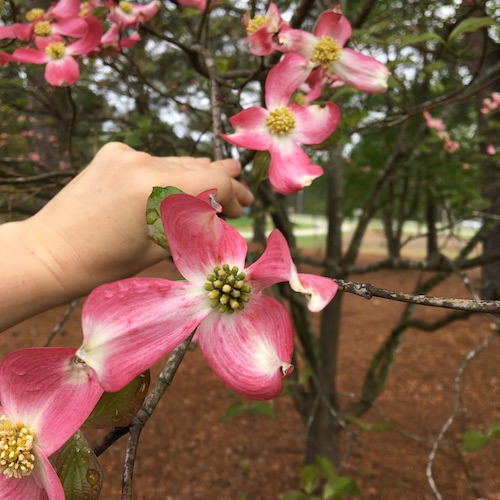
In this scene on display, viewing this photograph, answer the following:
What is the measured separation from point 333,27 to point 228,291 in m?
0.46

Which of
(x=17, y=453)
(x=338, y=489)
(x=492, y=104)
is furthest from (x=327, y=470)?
(x=492, y=104)

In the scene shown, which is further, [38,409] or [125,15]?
→ [125,15]

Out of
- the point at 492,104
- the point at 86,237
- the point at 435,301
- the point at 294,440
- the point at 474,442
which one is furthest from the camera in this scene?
the point at 294,440

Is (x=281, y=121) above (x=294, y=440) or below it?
above

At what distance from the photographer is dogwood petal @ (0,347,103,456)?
0.91 feet

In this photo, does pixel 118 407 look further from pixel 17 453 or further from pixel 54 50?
pixel 54 50

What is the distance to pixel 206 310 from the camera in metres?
0.32

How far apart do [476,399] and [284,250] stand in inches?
124

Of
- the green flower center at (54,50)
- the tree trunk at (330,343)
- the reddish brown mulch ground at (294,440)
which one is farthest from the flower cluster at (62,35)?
the reddish brown mulch ground at (294,440)

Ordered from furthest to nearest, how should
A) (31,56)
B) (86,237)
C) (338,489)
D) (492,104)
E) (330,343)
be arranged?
(330,343)
(492,104)
(338,489)
(31,56)
(86,237)

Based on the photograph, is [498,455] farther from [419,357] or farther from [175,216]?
[175,216]

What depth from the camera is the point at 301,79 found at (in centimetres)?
58

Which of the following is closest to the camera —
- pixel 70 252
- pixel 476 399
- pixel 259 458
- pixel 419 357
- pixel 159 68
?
pixel 70 252

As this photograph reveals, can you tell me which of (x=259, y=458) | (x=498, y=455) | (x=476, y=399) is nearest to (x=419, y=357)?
(x=476, y=399)
